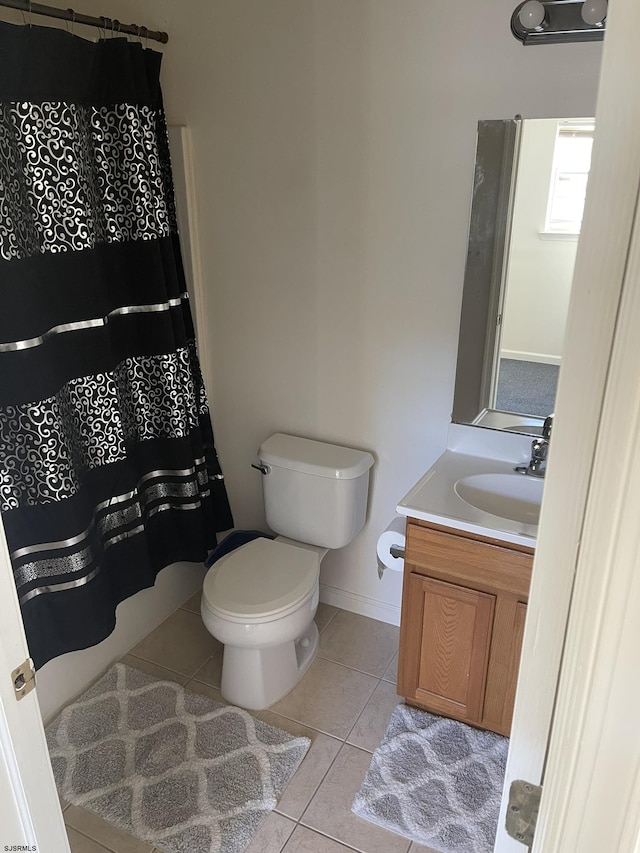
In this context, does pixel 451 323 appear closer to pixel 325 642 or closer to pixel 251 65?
pixel 251 65

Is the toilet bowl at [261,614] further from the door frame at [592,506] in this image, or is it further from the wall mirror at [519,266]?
the door frame at [592,506]

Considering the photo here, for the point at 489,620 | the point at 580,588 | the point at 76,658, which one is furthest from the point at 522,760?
the point at 76,658

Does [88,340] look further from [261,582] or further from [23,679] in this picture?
[23,679]

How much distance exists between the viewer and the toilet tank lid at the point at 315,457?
2.37 m

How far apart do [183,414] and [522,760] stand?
5.88 feet

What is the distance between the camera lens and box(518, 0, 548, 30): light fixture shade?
1.75 meters

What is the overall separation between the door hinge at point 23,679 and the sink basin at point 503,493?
54.6 inches

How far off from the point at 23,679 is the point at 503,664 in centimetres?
146

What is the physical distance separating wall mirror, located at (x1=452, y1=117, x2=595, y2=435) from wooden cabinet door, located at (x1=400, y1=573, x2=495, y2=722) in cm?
59

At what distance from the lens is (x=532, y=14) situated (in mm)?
1751

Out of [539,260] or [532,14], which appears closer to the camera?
[532,14]

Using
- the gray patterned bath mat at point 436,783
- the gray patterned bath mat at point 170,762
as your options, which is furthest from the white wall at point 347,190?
the gray patterned bath mat at point 170,762

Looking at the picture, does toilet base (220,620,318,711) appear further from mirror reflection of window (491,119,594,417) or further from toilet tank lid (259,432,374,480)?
mirror reflection of window (491,119,594,417)

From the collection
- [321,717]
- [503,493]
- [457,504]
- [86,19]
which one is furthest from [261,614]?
[86,19]
